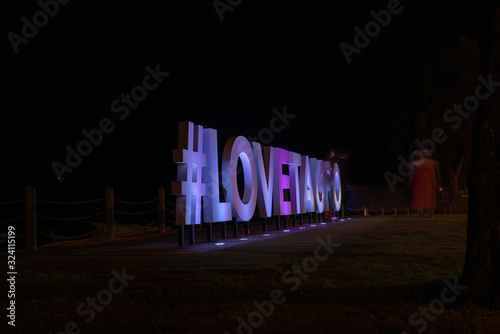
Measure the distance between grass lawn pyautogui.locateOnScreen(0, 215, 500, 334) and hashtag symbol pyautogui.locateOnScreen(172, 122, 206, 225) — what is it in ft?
6.52

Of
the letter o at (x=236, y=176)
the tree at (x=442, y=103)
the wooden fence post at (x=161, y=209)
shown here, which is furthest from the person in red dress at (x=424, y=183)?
the wooden fence post at (x=161, y=209)

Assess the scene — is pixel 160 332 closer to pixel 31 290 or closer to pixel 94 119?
pixel 31 290

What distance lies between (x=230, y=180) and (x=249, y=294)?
705 cm

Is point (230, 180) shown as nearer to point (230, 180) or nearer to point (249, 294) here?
point (230, 180)

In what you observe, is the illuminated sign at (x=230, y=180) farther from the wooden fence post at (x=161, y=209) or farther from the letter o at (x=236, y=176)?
the wooden fence post at (x=161, y=209)

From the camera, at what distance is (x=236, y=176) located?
12.3m

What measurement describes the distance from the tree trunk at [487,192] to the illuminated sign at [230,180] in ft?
20.7

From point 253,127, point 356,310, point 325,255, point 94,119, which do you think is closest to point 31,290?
point 356,310

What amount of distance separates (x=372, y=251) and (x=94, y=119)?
22.0 m

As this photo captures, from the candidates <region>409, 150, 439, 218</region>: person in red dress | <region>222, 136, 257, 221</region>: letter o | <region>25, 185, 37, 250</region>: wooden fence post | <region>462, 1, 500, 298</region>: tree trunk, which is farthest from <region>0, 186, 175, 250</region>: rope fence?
<region>409, 150, 439, 218</region>: person in red dress

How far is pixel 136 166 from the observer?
3344 cm

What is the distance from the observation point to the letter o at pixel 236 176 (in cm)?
1205

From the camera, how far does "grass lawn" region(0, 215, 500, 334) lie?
4.13m

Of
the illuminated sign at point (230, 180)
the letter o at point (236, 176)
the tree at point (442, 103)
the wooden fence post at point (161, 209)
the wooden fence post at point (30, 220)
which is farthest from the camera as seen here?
the tree at point (442, 103)
